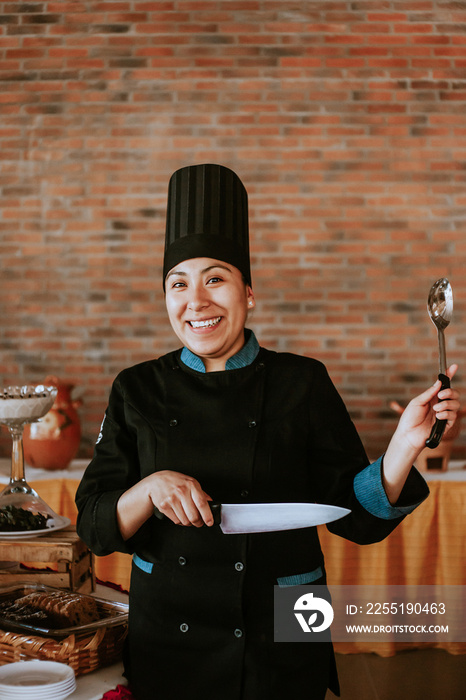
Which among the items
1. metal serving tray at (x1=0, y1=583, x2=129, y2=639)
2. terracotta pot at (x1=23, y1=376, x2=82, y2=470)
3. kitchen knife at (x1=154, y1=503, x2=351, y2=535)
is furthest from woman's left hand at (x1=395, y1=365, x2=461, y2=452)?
terracotta pot at (x1=23, y1=376, x2=82, y2=470)

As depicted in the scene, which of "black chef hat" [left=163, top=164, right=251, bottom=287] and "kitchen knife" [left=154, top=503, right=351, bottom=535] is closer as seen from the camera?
"kitchen knife" [left=154, top=503, right=351, bottom=535]

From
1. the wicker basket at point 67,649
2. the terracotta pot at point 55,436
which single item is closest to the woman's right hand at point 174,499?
the wicker basket at point 67,649

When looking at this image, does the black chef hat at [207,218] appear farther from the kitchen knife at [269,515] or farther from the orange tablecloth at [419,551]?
the orange tablecloth at [419,551]

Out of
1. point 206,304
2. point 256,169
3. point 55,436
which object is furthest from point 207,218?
point 256,169

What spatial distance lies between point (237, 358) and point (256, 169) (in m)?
2.48

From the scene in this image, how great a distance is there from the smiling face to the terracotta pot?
185cm

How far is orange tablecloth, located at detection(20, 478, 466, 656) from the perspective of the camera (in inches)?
104

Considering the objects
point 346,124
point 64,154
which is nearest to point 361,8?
point 346,124

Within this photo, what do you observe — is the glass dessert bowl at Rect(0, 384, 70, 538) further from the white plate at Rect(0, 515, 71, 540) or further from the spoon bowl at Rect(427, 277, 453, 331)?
the spoon bowl at Rect(427, 277, 453, 331)

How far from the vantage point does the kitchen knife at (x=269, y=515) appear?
928 mm

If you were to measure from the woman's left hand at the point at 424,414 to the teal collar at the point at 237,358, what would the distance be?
11.6 inches

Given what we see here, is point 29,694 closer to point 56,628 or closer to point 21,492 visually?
point 56,628

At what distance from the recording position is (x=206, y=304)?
1065 millimetres

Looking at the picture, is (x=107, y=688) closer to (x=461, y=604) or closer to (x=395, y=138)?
(x=461, y=604)
